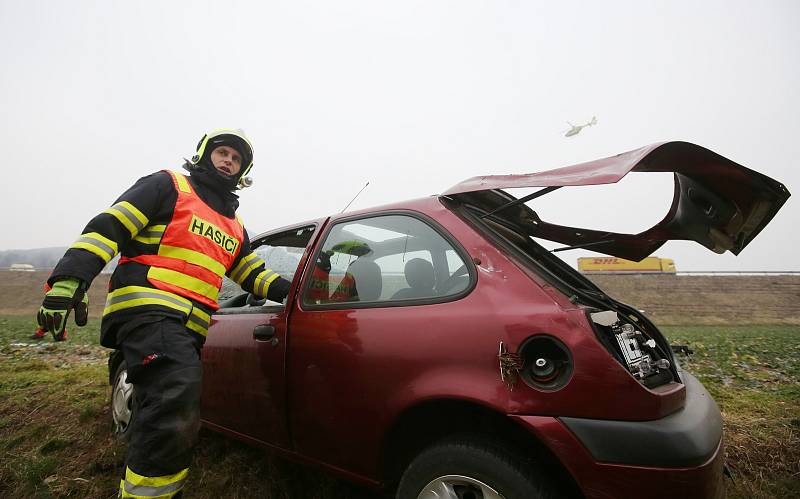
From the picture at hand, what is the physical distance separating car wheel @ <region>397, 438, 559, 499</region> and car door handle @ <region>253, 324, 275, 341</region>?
104 cm

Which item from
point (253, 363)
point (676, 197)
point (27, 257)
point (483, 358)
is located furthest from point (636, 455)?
point (27, 257)

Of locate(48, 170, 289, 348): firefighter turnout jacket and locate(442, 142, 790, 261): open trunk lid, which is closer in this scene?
locate(442, 142, 790, 261): open trunk lid

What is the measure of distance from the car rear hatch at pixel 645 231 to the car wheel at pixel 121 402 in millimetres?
2792

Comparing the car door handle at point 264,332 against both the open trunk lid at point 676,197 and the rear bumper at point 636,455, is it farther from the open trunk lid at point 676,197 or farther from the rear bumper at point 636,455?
the rear bumper at point 636,455

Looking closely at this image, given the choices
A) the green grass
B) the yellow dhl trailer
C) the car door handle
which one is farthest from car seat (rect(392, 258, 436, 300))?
the yellow dhl trailer

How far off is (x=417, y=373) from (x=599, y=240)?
1604 mm

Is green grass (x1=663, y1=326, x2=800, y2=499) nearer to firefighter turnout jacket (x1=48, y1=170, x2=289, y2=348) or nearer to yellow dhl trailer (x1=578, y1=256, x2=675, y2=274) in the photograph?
firefighter turnout jacket (x1=48, y1=170, x2=289, y2=348)

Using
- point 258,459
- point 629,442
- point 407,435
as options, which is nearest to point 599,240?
point 629,442

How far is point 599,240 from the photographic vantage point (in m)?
2.45

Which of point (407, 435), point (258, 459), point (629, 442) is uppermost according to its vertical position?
point (629, 442)

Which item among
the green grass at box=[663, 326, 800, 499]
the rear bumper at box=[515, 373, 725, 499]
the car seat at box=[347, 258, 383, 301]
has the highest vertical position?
the car seat at box=[347, 258, 383, 301]

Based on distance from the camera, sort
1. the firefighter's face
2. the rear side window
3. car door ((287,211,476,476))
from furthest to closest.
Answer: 1. the firefighter's face
2. the rear side window
3. car door ((287,211,476,476))

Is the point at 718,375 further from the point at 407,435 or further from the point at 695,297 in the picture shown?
the point at 695,297

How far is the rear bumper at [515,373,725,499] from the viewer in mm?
1155
